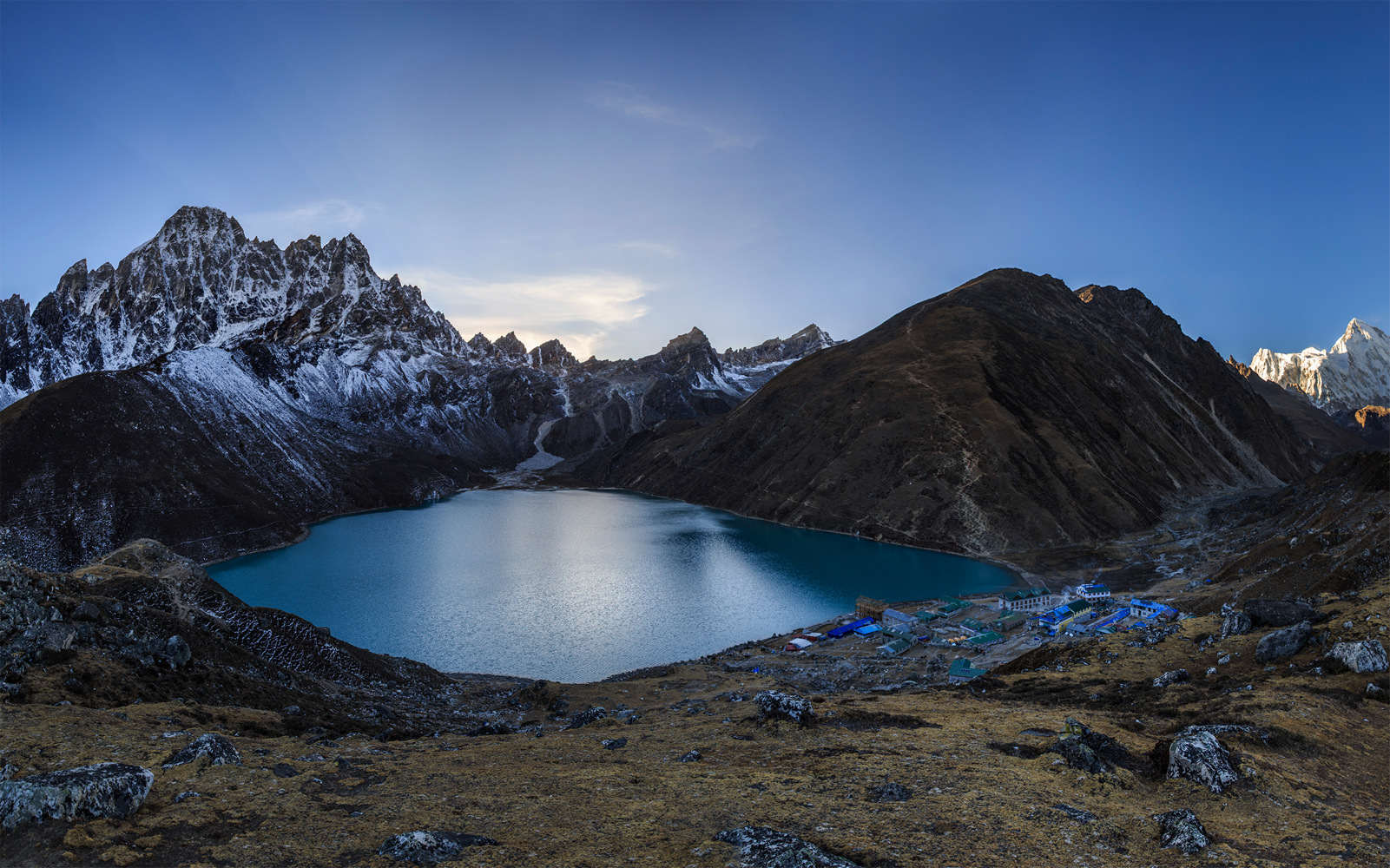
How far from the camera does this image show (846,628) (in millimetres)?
67375

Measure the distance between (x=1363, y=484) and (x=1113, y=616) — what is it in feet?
85.9

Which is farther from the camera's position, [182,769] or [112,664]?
[112,664]

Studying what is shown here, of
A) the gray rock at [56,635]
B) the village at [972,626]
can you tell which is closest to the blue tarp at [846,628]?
the village at [972,626]

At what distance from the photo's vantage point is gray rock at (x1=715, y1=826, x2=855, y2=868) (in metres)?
12.8

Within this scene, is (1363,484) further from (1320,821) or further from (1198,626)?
(1320,821)

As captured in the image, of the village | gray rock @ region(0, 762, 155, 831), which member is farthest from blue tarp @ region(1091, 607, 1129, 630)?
gray rock @ region(0, 762, 155, 831)

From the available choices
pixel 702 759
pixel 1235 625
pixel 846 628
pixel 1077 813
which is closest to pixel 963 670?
pixel 1235 625

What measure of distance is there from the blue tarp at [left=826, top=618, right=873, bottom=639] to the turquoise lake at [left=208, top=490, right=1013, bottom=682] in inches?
294

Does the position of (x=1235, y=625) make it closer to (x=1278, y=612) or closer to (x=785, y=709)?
(x=1278, y=612)

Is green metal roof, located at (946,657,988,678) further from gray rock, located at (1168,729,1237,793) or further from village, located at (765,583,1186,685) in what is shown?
gray rock, located at (1168,729,1237,793)

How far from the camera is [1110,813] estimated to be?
53.9ft

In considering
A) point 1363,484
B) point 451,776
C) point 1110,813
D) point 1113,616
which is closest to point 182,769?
point 451,776

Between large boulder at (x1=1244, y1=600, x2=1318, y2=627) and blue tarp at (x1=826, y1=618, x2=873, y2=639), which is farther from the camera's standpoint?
blue tarp at (x1=826, y1=618, x2=873, y2=639)

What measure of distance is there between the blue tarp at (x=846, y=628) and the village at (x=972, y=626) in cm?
9
